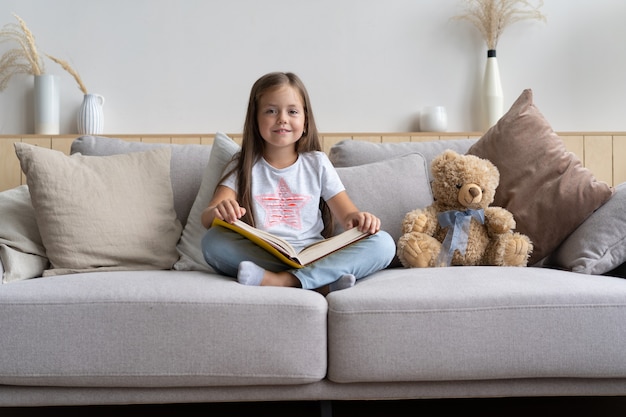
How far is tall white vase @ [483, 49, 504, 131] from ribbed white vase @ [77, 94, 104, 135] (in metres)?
1.71

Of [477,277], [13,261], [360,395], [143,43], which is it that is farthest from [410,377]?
[143,43]

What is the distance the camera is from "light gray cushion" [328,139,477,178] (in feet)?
7.73

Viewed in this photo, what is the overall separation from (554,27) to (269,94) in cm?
165

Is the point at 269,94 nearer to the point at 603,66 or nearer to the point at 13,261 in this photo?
the point at 13,261

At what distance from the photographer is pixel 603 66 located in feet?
10.4

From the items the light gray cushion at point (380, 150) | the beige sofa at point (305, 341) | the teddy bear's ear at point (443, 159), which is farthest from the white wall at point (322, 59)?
the beige sofa at point (305, 341)

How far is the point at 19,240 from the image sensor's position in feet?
6.50

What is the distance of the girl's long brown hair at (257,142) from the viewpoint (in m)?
2.15

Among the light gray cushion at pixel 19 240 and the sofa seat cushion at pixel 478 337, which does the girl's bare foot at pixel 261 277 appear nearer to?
the sofa seat cushion at pixel 478 337

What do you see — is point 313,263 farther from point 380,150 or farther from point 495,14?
point 495,14

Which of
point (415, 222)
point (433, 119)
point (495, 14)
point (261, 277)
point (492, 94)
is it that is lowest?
point (261, 277)

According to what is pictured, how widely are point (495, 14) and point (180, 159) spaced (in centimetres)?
163

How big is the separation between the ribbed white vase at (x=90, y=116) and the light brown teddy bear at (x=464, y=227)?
1.57 metres

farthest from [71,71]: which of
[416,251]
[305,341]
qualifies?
[305,341]
